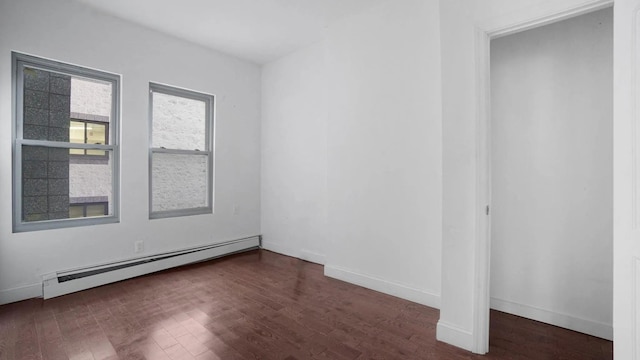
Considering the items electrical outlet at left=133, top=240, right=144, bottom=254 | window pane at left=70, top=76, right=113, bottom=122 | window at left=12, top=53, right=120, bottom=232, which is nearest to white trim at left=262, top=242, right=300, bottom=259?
electrical outlet at left=133, top=240, right=144, bottom=254

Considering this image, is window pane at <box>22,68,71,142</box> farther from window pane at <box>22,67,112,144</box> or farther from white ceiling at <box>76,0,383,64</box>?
white ceiling at <box>76,0,383,64</box>

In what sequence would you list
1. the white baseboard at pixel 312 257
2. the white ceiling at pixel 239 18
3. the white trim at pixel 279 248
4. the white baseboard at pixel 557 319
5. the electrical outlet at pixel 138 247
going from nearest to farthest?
1. the white baseboard at pixel 557 319
2. the white ceiling at pixel 239 18
3. the electrical outlet at pixel 138 247
4. the white baseboard at pixel 312 257
5. the white trim at pixel 279 248

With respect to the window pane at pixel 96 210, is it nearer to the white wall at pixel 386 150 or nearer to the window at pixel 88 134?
the window at pixel 88 134

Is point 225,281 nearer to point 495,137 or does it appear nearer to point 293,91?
point 293,91

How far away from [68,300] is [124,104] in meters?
2.22

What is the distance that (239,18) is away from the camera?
11.3 feet

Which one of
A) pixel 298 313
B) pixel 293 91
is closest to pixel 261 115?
pixel 293 91

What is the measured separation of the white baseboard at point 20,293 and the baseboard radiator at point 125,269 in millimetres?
71

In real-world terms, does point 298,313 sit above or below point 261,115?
below

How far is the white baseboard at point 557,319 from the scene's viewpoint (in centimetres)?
217

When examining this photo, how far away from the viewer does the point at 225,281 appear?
3.38 m
